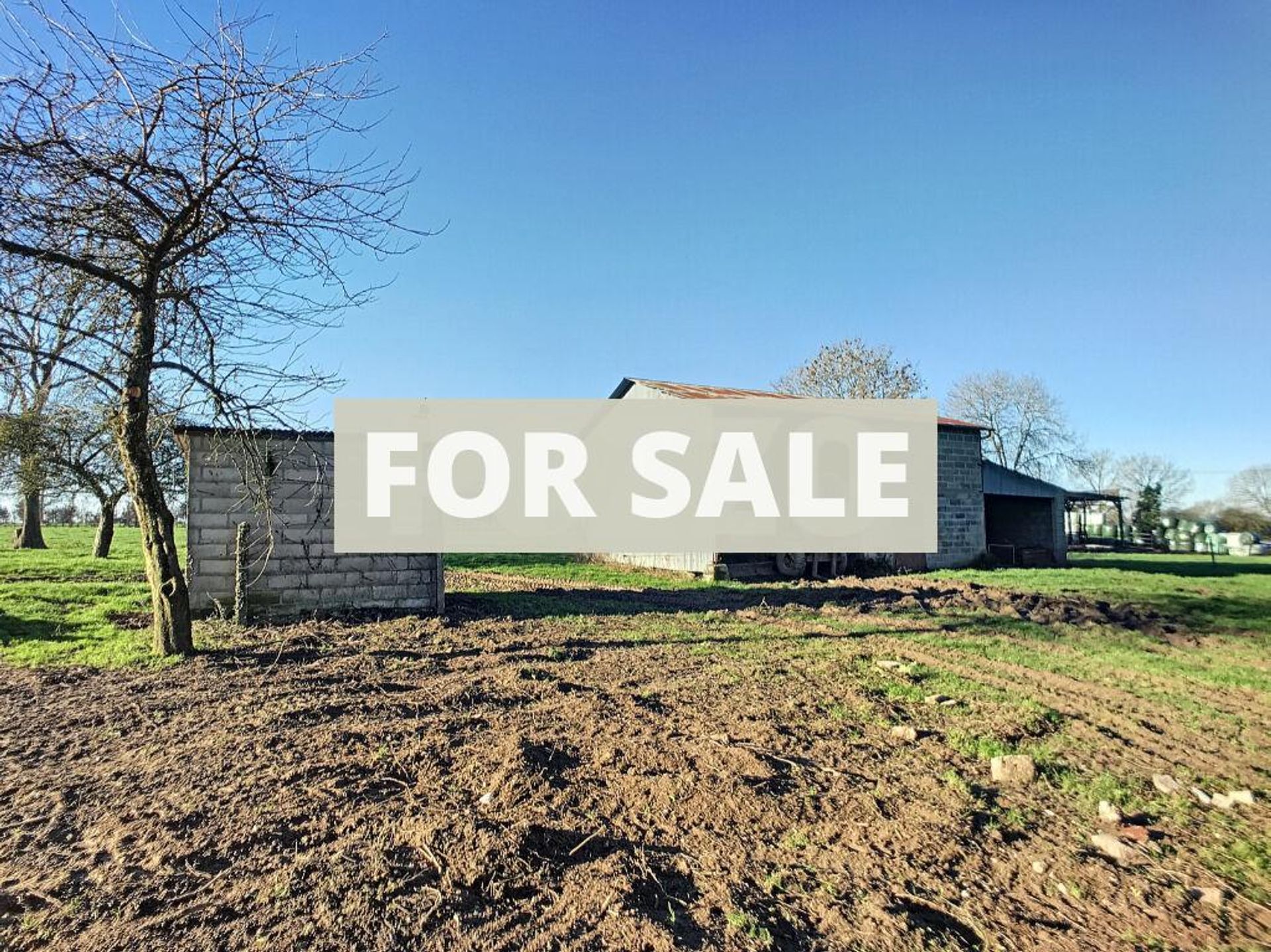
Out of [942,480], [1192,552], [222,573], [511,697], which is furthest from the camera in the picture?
[1192,552]

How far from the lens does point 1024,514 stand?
84.5 ft

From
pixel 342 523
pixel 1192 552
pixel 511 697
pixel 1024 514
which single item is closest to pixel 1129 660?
pixel 511 697

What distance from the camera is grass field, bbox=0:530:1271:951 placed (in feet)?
9.12

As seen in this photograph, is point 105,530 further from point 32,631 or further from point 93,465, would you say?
point 32,631

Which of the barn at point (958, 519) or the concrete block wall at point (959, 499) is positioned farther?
the concrete block wall at point (959, 499)

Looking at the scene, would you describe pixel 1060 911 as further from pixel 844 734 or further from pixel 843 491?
pixel 843 491

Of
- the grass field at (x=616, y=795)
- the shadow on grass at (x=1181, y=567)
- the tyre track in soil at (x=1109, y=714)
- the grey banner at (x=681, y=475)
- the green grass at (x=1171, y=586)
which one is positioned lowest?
the shadow on grass at (x=1181, y=567)

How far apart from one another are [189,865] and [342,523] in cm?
765

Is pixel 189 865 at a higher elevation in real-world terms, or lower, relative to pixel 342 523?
lower

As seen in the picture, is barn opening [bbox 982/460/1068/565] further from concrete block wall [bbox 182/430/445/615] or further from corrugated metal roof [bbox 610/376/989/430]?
concrete block wall [bbox 182/430/445/615]

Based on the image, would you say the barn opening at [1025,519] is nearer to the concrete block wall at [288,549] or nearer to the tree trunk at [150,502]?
the concrete block wall at [288,549]

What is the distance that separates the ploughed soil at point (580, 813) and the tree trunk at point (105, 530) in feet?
51.4

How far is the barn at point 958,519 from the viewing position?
19.0 meters

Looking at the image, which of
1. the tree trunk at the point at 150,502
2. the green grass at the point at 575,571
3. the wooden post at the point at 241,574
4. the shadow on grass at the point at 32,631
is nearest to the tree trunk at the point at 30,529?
the green grass at the point at 575,571
